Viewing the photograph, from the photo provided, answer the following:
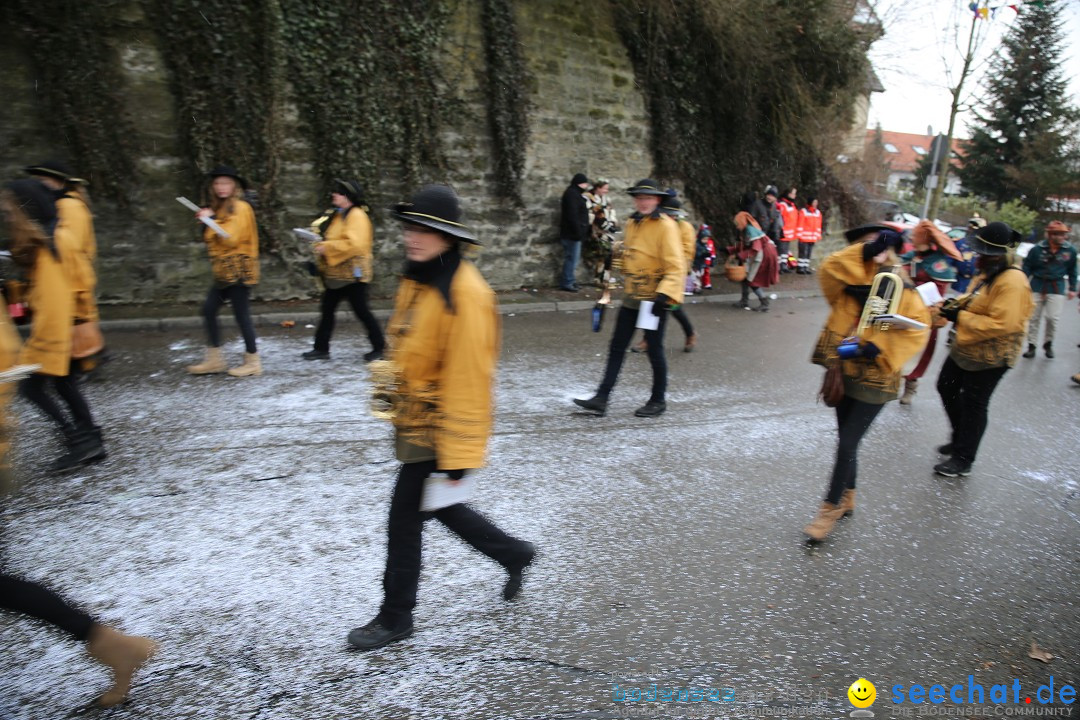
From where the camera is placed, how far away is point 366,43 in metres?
9.64

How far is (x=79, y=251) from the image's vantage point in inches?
197

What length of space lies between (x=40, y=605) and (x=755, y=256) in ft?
A: 34.5

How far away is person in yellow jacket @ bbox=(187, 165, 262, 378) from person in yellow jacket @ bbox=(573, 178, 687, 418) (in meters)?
3.21

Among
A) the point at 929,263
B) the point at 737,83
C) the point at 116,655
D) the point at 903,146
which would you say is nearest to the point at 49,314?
the point at 116,655

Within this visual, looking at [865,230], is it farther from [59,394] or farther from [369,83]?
[369,83]

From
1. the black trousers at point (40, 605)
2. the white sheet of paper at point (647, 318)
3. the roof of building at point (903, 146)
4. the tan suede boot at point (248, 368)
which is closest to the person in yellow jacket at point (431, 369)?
the black trousers at point (40, 605)

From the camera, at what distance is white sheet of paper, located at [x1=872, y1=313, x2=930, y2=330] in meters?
3.67

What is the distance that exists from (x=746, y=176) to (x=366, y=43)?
28.0 feet

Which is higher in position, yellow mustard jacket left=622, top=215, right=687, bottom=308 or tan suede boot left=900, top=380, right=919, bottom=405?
yellow mustard jacket left=622, top=215, right=687, bottom=308

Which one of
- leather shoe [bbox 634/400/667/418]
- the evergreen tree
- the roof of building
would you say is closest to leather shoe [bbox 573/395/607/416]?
leather shoe [bbox 634/400/667/418]

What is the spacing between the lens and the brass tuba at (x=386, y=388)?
2.84 m

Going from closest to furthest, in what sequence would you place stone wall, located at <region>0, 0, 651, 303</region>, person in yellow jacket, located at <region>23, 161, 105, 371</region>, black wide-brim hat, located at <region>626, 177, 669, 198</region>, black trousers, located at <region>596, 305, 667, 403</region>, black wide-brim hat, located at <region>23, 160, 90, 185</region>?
person in yellow jacket, located at <region>23, 161, 105, 371</region>
black wide-brim hat, located at <region>23, 160, 90, 185</region>
black wide-brim hat, located at <region>626, 177, 669, 198</region>
black trousers, located at <region>596, 305, 667, 403</region>
stone wall, located at <region>0, 0, 651, 303</region>

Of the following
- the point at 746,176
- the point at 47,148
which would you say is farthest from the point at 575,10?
the point at 47,148

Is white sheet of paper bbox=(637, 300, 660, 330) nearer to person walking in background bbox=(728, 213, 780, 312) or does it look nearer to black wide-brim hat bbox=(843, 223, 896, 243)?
black wide-brim hat bbox=(843, 223, 896, 243)
